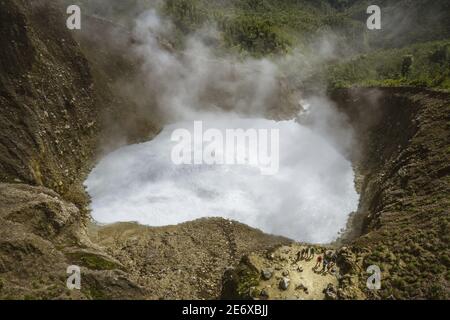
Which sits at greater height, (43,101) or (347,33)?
(347,33)

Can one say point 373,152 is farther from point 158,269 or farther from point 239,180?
point 158,269

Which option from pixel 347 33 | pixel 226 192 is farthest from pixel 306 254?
pixel 347 33

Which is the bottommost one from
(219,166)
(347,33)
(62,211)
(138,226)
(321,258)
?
(321,258)

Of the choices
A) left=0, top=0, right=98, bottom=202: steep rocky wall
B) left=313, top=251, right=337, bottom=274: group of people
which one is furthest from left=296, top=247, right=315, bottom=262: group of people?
left=0, top=0, right=98, bottom=202: steep rocky wall

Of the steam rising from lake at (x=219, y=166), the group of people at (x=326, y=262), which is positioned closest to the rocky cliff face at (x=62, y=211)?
the steam rising from lake at (x=219, y=166)

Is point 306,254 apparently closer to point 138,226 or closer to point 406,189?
point 406,189

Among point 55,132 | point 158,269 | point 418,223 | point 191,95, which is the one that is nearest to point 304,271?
point 418,223
